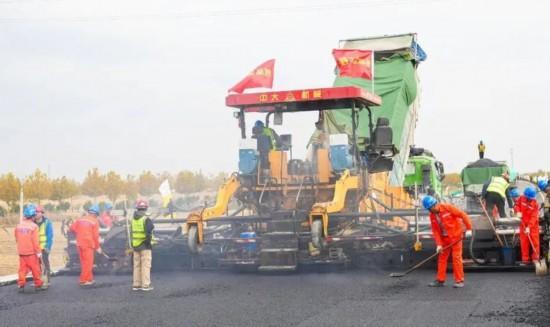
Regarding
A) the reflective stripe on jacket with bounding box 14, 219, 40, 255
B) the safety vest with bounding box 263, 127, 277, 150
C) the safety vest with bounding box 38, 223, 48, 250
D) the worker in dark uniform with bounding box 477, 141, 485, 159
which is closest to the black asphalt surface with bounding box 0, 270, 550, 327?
the reflective stripe on jacket with bounding box 14, 219, 40, 255

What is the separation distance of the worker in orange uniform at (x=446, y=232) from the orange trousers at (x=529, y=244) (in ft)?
4.22

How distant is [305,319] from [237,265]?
13.0 ft

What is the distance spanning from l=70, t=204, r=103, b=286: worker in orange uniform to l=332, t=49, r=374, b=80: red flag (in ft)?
17.3

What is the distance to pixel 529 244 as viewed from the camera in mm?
11102

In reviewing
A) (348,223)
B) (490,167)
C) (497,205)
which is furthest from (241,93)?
(490,167)

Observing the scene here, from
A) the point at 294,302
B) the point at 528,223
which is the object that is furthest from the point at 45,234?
the point at 528,223

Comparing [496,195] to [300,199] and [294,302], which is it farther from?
[294,302]

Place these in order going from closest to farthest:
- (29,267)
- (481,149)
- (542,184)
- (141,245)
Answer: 1. (141,245)
2. (29,267)
3. (542,184)
4. (481,149)

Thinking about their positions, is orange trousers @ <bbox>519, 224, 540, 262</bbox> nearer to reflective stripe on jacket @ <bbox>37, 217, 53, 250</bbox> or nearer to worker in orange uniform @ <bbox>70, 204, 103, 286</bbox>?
worker in orange uniform @ <bbox>70, 204, 103, 286</bbox>

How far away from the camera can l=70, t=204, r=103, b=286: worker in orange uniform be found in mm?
11578

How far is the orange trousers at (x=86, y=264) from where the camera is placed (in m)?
11.6

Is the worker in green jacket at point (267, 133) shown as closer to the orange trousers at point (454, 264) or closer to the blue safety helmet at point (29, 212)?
the orange trousers at point (454, 264)

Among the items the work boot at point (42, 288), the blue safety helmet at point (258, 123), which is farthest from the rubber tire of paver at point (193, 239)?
the work boot at point (42, 288)

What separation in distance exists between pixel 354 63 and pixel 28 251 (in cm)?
657
